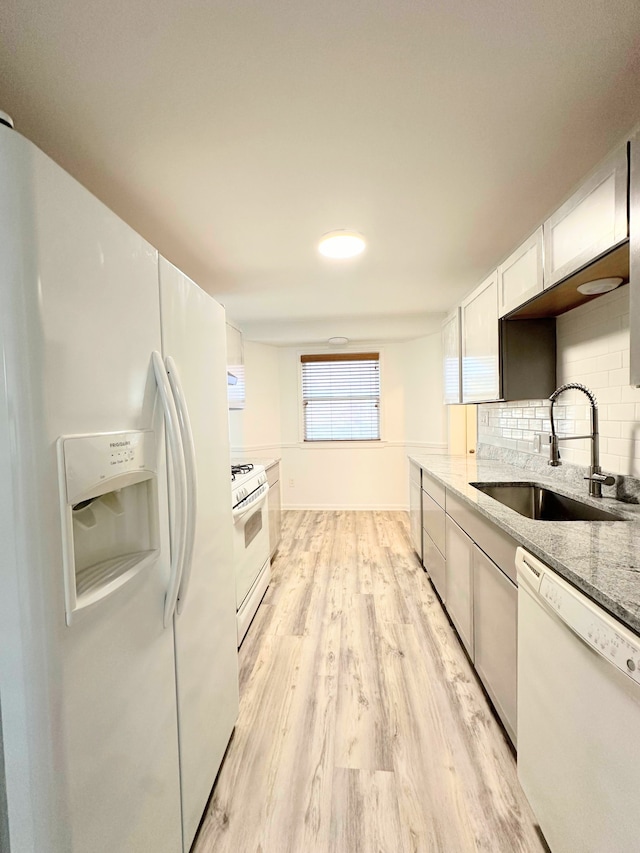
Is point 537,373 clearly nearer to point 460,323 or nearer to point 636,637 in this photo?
point 460,323

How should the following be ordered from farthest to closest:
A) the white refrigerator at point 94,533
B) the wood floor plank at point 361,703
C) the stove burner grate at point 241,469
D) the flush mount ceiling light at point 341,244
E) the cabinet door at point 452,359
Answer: the cabinet door at point 452,359 < the stove burner grate at point 241,469 < the flush mount ceiling light at point 341,244 < the wood floor plank at point 361,703 < the white refrigerator at point 94,533

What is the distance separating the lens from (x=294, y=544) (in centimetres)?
375

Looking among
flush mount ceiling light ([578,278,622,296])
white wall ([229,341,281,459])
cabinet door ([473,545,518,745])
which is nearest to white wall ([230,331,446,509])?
white wall ([229,341,281,459])

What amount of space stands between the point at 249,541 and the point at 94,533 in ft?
5.22

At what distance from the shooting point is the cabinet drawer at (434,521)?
2340mm

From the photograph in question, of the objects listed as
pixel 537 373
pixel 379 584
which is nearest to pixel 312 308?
pixel 537 373

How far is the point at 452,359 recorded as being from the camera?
11.3 ft

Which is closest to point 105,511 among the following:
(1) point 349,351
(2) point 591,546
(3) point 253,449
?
(2) point 591,546

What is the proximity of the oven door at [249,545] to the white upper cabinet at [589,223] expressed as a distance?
2.00 meters

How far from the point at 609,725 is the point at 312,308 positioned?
3.58m

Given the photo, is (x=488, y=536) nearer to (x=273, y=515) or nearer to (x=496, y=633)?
(x=496, y=633)

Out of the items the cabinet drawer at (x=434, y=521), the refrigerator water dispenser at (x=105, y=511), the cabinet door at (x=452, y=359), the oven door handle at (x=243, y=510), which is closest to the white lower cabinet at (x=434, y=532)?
the cabinet drawer at (x=434, y=521)

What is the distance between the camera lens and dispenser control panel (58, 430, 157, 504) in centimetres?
64

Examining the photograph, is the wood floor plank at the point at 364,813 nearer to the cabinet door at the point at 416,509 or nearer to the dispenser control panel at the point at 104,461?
the dispenser control panel at the point at 104,461
